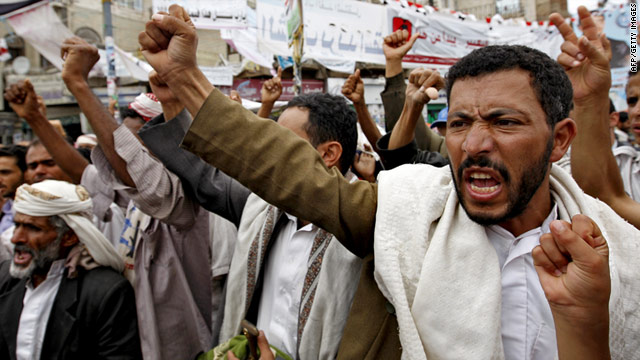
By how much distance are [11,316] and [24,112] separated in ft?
3.50

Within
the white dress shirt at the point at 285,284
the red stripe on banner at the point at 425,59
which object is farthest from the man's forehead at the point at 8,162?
the red stripe on banner at the point at 425,59

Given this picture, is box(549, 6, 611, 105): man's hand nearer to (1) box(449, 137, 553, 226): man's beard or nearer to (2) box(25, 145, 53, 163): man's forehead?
(1) box(449, 137, 553, 226): man's beard

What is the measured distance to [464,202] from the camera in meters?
1.18

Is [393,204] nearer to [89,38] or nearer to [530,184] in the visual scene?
[530,184]

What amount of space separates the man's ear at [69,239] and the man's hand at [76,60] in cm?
87

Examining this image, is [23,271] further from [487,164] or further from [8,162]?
[487,164]

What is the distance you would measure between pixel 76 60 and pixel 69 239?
3.20 ft

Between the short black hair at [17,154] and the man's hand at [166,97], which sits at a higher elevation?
the man's hand at [166,97]

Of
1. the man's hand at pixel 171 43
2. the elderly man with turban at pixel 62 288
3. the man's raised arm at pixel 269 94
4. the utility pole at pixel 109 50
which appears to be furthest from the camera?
the utility pole at pixel 109 50

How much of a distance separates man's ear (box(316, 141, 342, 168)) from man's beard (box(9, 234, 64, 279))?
1.50m

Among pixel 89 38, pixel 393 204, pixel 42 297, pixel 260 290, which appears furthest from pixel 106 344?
pixel 89 38

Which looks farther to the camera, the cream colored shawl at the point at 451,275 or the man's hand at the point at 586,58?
the man's hand at the point at 586,58

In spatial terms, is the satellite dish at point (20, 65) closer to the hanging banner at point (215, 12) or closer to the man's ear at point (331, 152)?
the hanging banner at point (215, 12)

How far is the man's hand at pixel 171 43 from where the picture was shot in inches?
46.4
